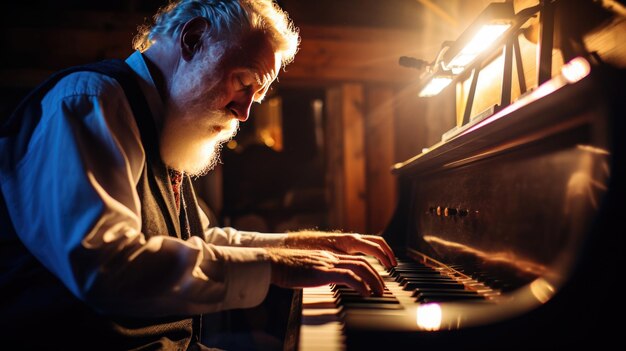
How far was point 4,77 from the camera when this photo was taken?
13.6ft

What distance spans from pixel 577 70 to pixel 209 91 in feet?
4.15

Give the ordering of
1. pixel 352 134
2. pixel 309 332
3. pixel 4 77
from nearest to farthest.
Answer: pixel 309 332 → pixel 4 77 → pixel 352 134

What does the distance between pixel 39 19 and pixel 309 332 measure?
15.5 feet

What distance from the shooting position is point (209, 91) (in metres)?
1.65

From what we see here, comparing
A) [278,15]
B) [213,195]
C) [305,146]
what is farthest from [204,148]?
[305,146]

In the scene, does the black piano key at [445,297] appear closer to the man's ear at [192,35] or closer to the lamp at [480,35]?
the lamp at [480,35]

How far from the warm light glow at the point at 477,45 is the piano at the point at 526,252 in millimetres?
584

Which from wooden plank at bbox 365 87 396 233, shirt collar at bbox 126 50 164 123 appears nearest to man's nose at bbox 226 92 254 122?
shirt collar at bbox 126 50 164 123

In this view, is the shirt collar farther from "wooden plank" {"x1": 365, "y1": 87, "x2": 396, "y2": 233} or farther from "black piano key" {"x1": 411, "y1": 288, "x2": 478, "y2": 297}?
"wooden plank" {"x1": 365, "y1": 87, "x2": 396, "y2": 233}

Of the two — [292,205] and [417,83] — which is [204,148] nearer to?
[417,83]

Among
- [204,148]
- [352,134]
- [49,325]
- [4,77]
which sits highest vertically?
[4,77]

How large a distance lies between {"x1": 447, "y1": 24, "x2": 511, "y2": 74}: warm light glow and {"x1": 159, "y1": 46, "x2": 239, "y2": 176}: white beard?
1.09 m

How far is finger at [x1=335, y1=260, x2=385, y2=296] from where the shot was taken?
1142 millimetres

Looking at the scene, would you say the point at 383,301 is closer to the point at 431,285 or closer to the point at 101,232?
the point at 431,285
